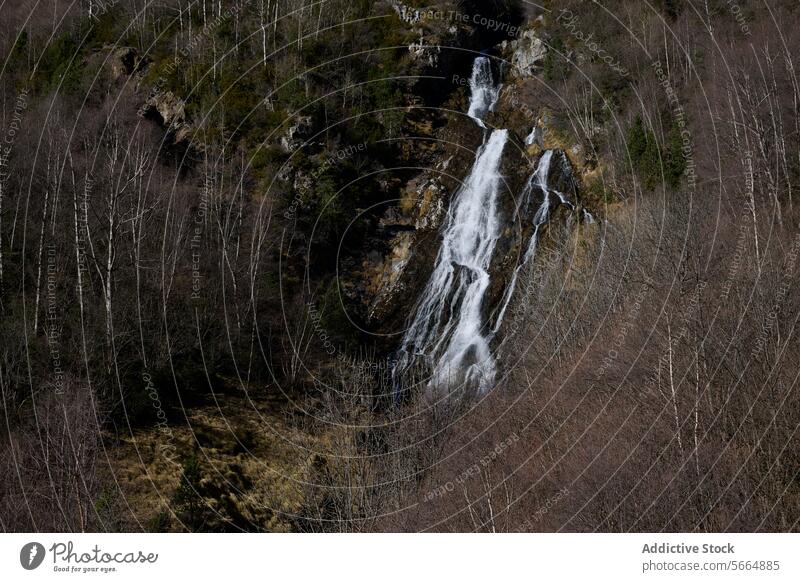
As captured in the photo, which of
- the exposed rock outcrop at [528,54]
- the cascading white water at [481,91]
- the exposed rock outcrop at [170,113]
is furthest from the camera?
the exposed rock outcrop at [528,54]

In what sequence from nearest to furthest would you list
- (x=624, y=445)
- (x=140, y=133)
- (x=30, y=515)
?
(x=30, y=515), (x=624, y=445), (x=140, y=133)

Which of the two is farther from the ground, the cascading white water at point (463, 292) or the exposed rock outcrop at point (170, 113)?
the exposed rock outcrop at point (170, 113)

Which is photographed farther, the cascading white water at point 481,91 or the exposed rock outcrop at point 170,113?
the cascading white water at point 481,91

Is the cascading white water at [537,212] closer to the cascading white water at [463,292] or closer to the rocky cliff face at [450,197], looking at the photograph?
the rocky cliff face at [450,197]

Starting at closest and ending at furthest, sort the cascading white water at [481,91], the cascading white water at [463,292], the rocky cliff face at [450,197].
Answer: the cascading white water at [463,292] < the rocky cliff face at [450,197] < the cascading white water at [481,91]

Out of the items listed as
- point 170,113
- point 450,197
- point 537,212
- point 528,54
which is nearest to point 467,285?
point 537,212

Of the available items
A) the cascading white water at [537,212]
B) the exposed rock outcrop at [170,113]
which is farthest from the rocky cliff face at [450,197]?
the exposed rock outcrop at [170,113]

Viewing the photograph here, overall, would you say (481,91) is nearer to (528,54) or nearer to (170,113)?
(528,54)

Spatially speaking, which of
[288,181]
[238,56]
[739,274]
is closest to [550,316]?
[739,274]

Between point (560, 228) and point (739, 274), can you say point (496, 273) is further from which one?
point (739, 274)
